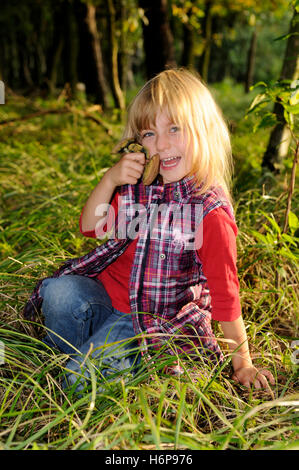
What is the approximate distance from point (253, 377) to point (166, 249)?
604 mm

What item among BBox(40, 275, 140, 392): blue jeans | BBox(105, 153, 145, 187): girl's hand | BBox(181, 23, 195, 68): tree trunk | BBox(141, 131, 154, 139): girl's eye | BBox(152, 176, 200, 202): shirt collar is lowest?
BBox(40, 275, 140, 392): blue jeans

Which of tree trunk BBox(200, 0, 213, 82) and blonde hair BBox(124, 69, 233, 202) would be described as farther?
tree trunk BBox(200, 0, 213, 82)

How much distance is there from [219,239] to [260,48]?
147 feet

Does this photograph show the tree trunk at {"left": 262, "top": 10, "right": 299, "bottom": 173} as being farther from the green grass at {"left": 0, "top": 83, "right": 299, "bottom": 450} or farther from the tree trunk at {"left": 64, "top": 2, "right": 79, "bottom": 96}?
the tree trunk at {"left": 64, "top": 2, "right": 79, "bottom": 96}

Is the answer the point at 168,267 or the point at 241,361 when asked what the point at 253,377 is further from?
the point at 168,267

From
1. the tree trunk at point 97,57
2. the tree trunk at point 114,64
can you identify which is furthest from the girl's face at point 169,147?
the tree trunk at point 97,57

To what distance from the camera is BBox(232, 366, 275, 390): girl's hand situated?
60.2 inches

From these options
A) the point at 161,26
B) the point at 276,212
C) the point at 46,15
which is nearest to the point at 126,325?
the point at 276,212

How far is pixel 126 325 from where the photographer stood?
68.0 inches

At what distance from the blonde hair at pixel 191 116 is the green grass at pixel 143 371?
0.41m

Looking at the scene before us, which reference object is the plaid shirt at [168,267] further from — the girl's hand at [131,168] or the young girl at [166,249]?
the girl's hand at [131,168]

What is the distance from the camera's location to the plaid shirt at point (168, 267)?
1615 mm

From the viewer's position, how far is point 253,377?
1.56 meters

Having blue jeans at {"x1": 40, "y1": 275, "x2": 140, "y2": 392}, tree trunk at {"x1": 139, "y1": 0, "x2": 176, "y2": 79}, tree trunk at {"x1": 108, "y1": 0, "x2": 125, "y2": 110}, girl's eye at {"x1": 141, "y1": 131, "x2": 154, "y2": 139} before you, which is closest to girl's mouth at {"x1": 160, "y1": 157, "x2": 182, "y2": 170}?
girl's eye at {"x1": 141, "y1": 131, "x2": 154, "y2": 139}
